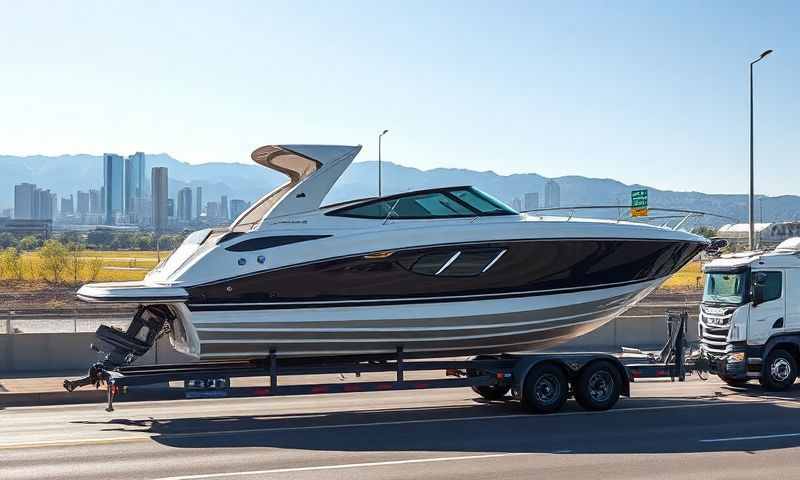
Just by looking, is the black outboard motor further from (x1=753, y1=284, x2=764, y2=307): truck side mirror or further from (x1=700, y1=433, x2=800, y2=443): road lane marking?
(x1=753, y1=284, x2=764, y2=307): truck side mirror

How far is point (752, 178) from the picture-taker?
28219 millimetres

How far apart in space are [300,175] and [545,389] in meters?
5.45

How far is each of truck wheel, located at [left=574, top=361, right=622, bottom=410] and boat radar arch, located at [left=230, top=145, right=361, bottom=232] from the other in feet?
17.2

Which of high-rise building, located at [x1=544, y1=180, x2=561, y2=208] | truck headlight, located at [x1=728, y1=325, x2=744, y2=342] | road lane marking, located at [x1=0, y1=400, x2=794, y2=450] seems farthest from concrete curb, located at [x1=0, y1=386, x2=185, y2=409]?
high-rise building, located at [x1=544, y1=180, x2=561, y2=208]

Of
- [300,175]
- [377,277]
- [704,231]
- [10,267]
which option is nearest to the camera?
[377,277]

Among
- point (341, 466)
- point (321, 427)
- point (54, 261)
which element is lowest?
point (321, 427)

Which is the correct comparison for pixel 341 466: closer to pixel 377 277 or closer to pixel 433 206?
pixel 377 277

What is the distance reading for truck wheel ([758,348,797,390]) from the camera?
56.8ft

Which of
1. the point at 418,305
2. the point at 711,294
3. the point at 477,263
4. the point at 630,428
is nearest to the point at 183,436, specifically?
the point at 418,305

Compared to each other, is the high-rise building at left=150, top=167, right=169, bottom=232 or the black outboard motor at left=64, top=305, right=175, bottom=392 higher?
the high-rise building at left=150, top=167, right=169, bottom=232

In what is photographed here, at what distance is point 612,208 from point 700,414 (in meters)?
4.03

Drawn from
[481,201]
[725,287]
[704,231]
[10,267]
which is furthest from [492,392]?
[10,267]

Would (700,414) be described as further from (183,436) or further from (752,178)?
(752,178)

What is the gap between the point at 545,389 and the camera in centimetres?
1506
